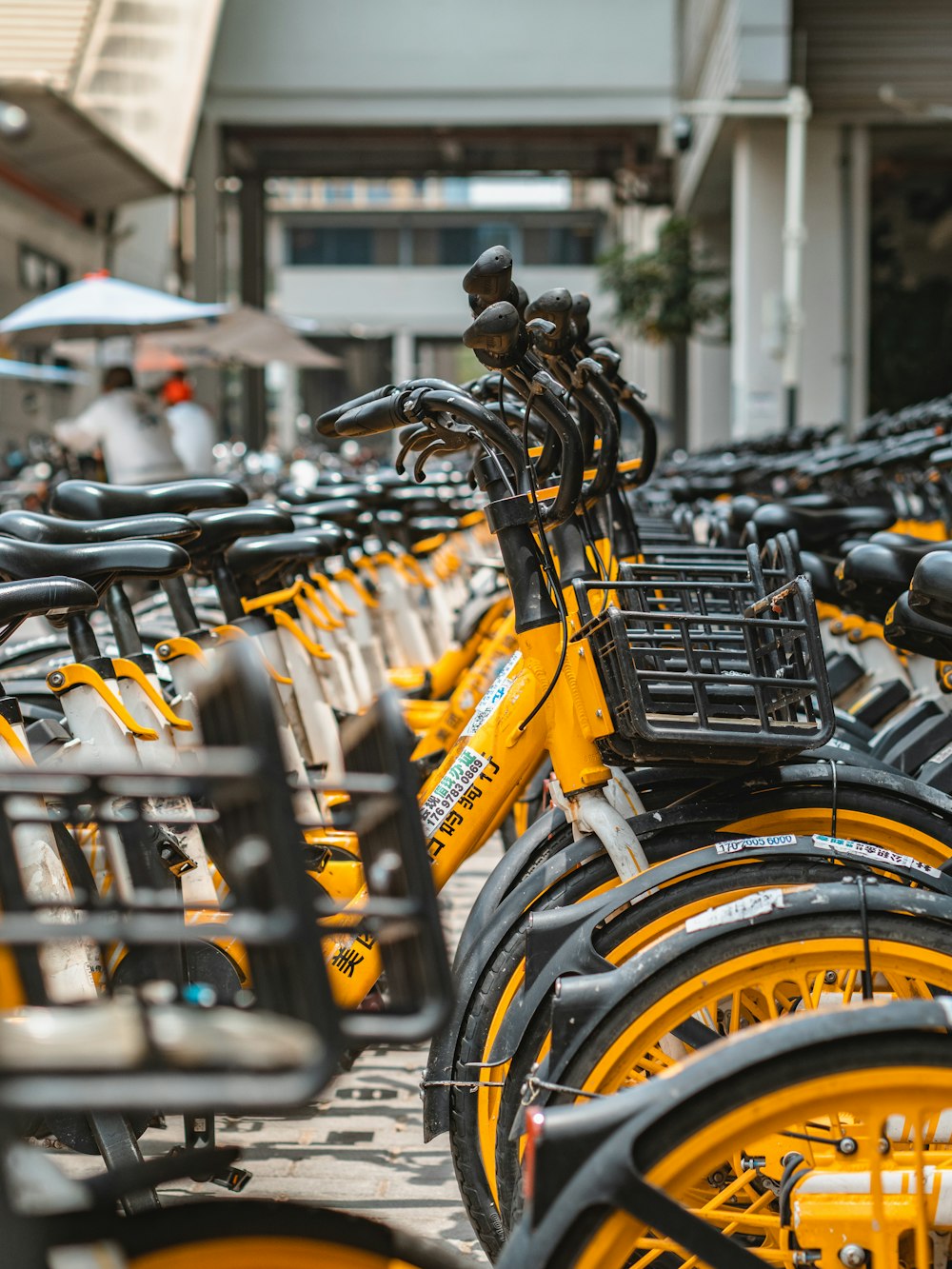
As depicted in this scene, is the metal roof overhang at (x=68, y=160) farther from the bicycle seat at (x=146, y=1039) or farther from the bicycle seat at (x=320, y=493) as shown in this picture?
the bicycle seat at (x=146, y=1039)

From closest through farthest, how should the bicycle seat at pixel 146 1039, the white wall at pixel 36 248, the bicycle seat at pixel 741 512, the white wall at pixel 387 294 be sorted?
the bicycle seat at pixel 146 1039 → the bicycle seat at pixel 741 512 → the white wall at pixel 36 248 → the white wall at pixel 387 294

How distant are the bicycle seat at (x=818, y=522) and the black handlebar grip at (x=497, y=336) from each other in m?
1.94

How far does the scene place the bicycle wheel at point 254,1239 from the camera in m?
1.27

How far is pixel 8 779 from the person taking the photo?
4.21 ft

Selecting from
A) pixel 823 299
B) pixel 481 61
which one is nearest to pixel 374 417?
pixel 823 299

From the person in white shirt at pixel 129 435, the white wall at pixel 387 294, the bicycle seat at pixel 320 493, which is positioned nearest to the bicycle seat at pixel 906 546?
the bicycle seat at pixel 320 493

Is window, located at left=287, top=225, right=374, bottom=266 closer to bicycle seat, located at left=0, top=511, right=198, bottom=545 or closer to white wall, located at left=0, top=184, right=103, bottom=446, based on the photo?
white wall, located at left=0, top=184, right=103, bottom=446

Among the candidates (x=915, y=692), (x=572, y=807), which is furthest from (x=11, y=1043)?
(x=915, y=692)

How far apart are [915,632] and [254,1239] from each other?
1.90 m

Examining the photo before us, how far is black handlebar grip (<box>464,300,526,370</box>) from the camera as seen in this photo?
8.08 feet

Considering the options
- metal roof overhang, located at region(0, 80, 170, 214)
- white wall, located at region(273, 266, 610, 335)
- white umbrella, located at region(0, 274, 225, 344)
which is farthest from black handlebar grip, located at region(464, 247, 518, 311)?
white wall, located at region(273, 266, 610, 335)

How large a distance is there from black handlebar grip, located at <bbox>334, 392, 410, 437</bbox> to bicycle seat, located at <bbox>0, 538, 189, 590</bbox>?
0.45 m

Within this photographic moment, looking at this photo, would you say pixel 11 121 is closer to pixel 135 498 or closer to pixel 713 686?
pixel 135 498

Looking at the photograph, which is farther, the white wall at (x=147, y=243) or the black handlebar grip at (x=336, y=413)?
the white wall at (x=147, y=243)
